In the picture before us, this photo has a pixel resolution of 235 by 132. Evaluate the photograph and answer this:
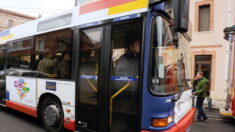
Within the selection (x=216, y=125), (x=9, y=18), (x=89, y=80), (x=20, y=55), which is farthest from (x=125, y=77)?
(x=9, y=18)

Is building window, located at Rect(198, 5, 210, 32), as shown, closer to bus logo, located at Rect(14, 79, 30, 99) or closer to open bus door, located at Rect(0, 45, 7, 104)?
bus logo, located at Rect(14, 79, 30, 99)

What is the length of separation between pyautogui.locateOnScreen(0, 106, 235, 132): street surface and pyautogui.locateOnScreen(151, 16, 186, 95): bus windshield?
111 inches

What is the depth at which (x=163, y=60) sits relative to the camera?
2465 mm

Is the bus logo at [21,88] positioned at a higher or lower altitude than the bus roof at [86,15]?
lower

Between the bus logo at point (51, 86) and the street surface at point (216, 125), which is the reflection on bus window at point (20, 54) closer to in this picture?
the bus logo at point (51, 86)

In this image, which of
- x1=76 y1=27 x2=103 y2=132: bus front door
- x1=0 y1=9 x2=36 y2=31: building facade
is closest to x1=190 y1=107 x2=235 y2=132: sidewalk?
x1=76 y1=27 x2=103 y2=132: bus front door

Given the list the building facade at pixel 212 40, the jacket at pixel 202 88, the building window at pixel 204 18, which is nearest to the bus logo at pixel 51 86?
the jacket at pixel 202 88

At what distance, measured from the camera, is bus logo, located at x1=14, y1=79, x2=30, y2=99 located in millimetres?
4352

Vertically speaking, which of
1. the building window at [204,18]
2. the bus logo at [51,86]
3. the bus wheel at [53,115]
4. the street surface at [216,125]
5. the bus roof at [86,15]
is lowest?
the street surface at [216,125]

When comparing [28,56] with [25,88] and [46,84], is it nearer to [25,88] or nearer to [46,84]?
[25,88]

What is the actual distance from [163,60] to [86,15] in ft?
5.82

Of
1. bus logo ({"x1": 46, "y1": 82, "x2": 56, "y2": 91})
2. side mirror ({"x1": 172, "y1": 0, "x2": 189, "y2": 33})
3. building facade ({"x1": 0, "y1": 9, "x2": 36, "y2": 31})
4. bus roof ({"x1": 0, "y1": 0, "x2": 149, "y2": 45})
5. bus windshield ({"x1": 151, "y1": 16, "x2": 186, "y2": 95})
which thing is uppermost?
building facade ({"x1": 0, "y1": 9, "x2": 36, "y2": 31})

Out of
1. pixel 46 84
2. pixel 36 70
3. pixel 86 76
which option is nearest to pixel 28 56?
pixel 36 70

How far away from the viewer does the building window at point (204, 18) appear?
35.5ft
